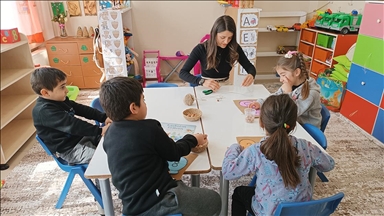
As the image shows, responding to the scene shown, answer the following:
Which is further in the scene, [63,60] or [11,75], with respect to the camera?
[63,60]

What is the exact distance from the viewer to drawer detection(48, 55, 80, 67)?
3904 mm

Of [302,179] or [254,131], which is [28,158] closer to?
[254,131]

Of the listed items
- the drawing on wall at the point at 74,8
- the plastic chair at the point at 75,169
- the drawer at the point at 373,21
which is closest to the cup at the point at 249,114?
the plastic chair at the point at 75,169

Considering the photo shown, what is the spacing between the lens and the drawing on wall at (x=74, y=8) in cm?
413

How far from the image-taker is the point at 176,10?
4.26 m

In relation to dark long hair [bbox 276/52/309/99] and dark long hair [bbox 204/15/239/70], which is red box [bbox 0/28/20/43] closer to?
dark long hair [bbox 204/15/239/70]

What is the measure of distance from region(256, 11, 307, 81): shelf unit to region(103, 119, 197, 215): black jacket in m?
3.53

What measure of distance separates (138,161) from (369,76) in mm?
2706

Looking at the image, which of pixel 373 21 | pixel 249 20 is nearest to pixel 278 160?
pixel 373 21

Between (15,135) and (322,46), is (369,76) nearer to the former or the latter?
(322,46)

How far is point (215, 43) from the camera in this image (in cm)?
221

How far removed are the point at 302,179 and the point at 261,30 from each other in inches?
136

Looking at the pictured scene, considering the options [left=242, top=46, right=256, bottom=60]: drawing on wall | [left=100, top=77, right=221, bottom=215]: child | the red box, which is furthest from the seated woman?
the red box

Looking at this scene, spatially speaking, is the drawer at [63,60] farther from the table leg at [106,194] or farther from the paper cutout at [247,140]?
the paper cutout at [247,140]
